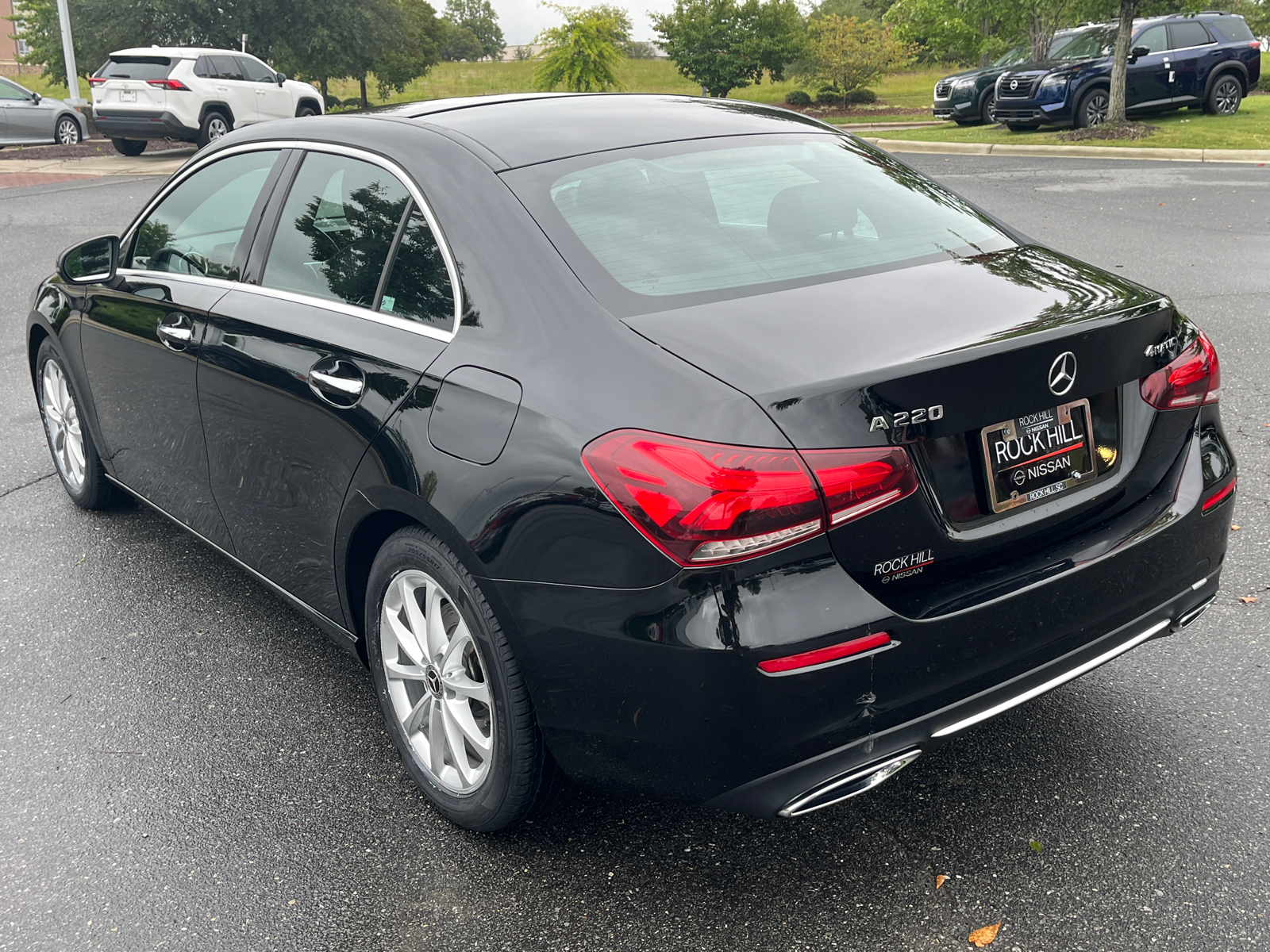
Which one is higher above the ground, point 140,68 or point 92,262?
point 140,68

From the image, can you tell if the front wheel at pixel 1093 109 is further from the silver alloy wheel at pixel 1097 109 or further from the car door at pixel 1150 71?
the car door at pixel 1150 71

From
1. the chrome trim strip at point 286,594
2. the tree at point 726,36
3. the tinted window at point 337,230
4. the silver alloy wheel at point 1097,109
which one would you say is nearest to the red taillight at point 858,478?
the tinted window at point 337,230

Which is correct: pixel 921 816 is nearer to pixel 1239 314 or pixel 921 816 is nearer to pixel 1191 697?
pixel 1191 697

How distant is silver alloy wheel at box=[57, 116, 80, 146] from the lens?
25828 mm

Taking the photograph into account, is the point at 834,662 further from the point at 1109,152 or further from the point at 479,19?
the point at 479,19

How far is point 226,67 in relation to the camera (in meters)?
24.0

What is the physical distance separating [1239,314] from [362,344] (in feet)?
22.3

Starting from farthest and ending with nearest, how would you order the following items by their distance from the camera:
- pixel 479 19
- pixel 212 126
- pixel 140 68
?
pixel 479 19, pixel 212 126, pixel 140 68

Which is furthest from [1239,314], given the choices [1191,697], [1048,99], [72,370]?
[1048,99]

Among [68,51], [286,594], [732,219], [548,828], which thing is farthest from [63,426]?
[68,51]

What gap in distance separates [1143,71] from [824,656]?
21.3 m

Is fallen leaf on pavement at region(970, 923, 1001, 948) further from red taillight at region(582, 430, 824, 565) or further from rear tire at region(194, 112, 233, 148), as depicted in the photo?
rear tire at region(194, 112, 233, 148)

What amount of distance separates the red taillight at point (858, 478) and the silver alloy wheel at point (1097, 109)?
2019cm

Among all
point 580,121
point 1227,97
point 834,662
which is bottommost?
point 834,662
